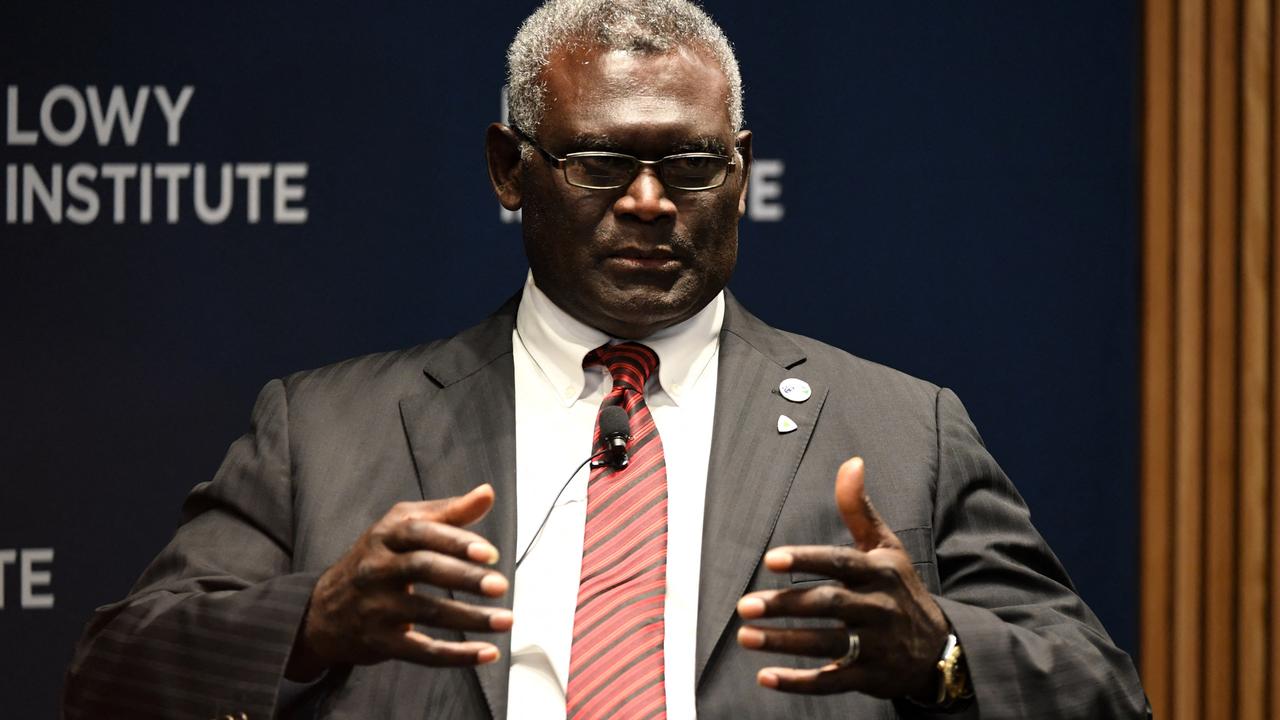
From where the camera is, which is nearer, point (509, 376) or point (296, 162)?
point (509, 376)

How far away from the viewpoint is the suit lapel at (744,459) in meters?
2.13

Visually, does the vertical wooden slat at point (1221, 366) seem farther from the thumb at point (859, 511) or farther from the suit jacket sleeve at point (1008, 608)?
the thumb at point (859, 511)

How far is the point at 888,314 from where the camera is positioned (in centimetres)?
301

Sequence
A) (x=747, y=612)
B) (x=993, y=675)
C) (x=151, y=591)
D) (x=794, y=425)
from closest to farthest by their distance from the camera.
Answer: (x=747, y=612) < (x=993, y=675) < (x=151, y=591) < (x=794, y=425)

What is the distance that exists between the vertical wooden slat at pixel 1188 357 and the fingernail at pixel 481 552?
1.77 metres

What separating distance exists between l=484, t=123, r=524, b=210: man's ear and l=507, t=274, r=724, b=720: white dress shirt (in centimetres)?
15

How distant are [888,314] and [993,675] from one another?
119cm

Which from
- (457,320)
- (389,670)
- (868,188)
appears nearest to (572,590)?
(389,670)

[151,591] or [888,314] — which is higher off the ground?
[888,314]

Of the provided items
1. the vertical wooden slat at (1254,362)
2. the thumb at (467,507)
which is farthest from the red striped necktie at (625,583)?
the vertical wooden slat at (1254,362)

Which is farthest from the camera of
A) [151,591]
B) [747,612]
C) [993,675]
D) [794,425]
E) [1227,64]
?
[1227,64]

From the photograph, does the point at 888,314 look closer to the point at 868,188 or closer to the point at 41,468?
the point at 868,188

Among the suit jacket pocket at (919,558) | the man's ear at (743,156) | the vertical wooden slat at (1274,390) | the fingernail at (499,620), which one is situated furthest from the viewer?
the vertical wooden slat at (1274,390)

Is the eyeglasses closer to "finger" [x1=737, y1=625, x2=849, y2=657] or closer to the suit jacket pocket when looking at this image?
the suit jacket pocket
